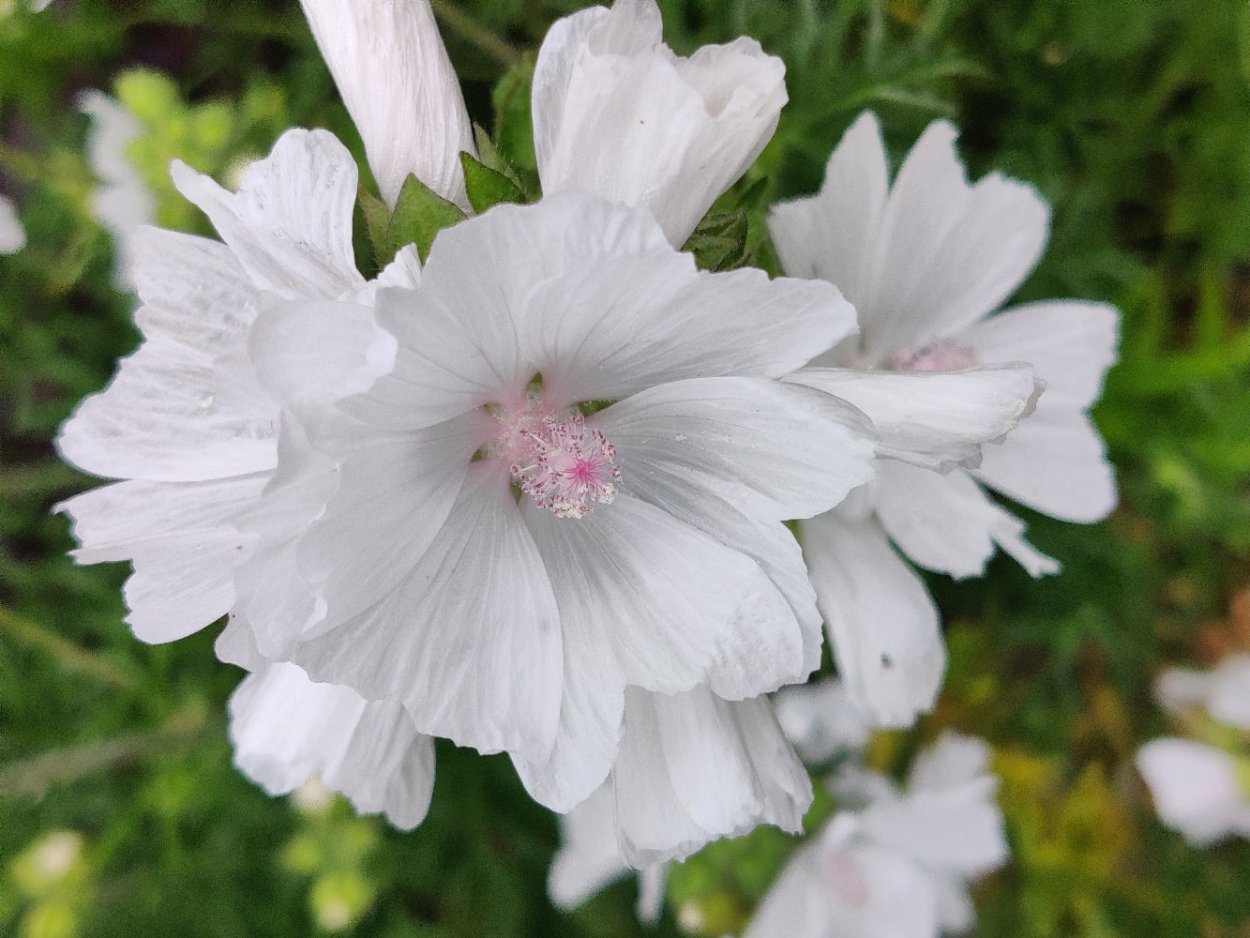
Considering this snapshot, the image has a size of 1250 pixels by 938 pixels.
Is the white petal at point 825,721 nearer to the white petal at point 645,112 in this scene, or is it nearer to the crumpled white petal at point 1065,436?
the crumpled white petal at point 1065,436

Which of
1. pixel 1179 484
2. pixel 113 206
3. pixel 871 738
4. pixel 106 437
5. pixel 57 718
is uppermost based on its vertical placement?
pixel 106 437

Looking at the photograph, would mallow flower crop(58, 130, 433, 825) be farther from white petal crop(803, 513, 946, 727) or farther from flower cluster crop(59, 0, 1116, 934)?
white petal crop(803, 513, 946, 727)

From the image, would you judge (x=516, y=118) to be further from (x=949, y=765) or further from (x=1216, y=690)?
(x=1216, y=690)

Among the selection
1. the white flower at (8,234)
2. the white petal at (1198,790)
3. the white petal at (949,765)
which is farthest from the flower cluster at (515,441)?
the white petal at (1198,790)

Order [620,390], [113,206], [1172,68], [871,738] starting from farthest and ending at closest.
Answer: [871,738]
[1172,68]
[113,206]
[620,390]

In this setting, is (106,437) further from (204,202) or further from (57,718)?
(57,718)

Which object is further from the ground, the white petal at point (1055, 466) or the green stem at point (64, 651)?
the white petal at point (1055, 466)

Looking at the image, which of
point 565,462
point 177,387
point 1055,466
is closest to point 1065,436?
point 1055,466

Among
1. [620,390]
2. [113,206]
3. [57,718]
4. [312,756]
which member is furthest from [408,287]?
[57,718]
